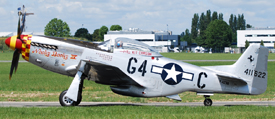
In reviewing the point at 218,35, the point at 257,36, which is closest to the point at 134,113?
the point at 218,35

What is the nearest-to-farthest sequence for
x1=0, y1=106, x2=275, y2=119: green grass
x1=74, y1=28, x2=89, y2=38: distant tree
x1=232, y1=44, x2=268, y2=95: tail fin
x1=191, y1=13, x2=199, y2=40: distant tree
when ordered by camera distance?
x1=0, y1=106, x2=275, y2=119: green grass, x1=232, y1=44, x2=268, y2=95: tail fin, x1=74, y1=28, x2=89, y2=38: distant tree, x1=191, y1=13, x2=199, y2=40: distant tree

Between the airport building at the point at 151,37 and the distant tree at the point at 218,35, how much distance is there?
15.3 metres

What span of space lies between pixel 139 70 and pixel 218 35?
13947 cm

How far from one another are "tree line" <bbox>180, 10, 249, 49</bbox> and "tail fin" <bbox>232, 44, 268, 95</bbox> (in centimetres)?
13791

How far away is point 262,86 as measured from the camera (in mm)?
13680

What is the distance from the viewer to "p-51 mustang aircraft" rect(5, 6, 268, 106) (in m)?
13.5

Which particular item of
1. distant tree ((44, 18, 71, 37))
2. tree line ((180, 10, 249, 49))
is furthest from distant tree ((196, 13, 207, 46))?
distant tree ((44, 18, 71, 37))

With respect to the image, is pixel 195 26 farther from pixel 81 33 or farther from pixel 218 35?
pixel 81 33

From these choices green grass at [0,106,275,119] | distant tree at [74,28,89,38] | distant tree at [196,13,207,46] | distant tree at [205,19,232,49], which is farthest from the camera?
distant tree at [196,13,207,46]

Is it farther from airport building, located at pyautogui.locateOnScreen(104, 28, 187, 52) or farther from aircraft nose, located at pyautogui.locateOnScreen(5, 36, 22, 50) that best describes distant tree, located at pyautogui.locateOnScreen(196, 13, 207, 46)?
aircraft nose, located at pyautogui.locateOnScreen(5, 36, 22, 50)

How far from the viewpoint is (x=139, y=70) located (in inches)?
536

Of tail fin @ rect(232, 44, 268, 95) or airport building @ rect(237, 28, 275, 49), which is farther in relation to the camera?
airport building @ rect(237, 28, 275, 49)

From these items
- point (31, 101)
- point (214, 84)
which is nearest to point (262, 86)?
point (214, 84)

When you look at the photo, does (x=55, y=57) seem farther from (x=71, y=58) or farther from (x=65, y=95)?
(x=65, y=95)
